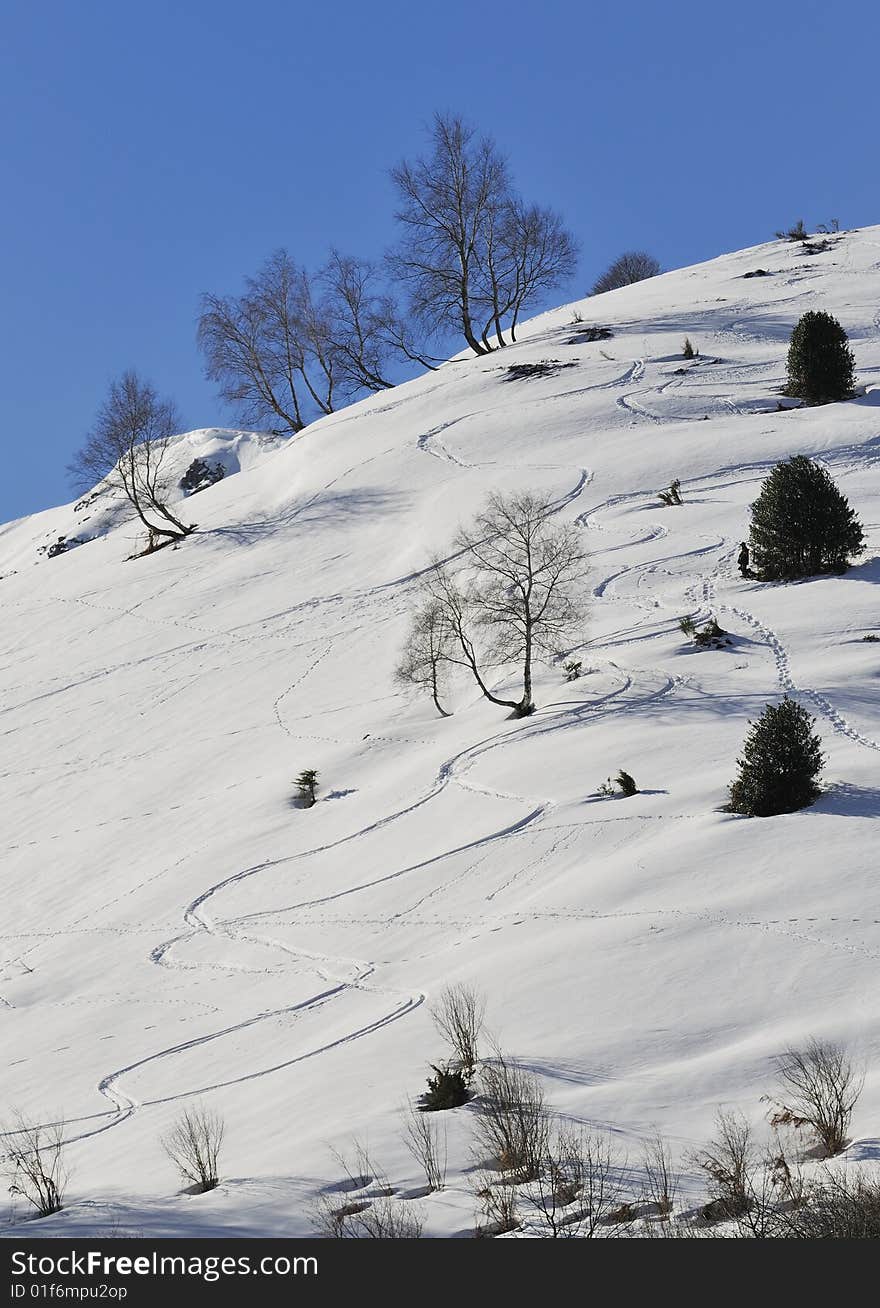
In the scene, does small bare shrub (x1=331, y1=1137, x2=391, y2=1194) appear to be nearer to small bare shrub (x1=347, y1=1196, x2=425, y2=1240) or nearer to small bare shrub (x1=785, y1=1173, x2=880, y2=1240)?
small bare shrub (x1=347, y1=1196, x2=425, y2=1240)

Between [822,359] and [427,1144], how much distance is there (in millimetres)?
27751

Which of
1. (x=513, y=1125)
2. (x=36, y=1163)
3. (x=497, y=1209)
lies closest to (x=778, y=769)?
(x=513, y=1125)

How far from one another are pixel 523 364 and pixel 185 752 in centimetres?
2289

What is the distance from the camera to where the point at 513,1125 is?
308 inches

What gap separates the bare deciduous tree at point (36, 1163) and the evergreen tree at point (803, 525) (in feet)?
51.1

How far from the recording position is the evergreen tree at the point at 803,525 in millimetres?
20922

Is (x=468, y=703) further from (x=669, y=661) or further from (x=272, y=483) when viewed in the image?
(x=272, y=483)

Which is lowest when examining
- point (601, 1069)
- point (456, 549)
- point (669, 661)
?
point (601, 1069)

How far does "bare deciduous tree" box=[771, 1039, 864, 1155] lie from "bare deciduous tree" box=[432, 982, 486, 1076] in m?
2.50

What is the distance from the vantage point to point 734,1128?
7.55m

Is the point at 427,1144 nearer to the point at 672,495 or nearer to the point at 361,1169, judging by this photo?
the point at 361,1169

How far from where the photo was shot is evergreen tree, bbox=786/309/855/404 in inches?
1224

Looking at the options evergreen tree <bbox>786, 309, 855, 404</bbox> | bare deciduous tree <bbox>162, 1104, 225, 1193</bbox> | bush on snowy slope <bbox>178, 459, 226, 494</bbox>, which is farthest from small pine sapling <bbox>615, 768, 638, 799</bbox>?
bush on snowy slope <bbox>178, 459, 226, 494</bbox>

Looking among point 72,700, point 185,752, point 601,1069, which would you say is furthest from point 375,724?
point 601,1069
